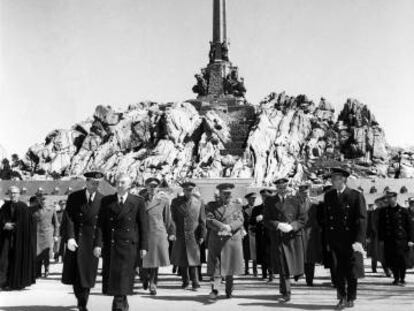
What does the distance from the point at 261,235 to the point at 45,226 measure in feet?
15.9

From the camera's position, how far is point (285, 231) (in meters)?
8.45

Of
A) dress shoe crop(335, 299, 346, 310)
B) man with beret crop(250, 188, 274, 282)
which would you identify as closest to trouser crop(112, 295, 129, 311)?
dress shoe crop(335, 299, 346, 310)

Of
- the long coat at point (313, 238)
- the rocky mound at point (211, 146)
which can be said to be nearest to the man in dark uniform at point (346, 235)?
the long coat at point (313, 238)

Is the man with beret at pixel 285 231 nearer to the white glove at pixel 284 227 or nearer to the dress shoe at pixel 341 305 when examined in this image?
the white glove at pixel 284 227

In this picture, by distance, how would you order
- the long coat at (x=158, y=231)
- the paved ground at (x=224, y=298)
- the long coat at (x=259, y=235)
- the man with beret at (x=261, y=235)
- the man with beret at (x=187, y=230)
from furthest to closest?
1. the long coat at (x=259, y=235)
2. the man with beret at (x=261, y=235)
3. the man with beret at (x=187, y=230)
4. the long coat at (x=158, y=231)
5. the paved ground at (x=224, y=298)

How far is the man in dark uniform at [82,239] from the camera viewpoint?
7.42 metres

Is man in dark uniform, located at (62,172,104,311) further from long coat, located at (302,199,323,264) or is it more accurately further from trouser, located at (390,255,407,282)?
trouser, located at (390,255,407,282)

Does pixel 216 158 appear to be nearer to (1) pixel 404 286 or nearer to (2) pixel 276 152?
(2) pixel 276 152

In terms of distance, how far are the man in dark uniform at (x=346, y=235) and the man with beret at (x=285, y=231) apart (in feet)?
2.62

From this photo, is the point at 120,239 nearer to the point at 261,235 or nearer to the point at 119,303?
the point at 119,303

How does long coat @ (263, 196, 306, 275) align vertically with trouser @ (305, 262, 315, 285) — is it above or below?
above

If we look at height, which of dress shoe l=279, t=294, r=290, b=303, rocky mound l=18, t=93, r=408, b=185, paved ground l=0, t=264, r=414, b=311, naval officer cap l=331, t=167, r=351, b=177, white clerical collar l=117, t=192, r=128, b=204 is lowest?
paved ground l=0, t=264, r=414, b=311

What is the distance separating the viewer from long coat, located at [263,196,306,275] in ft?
28.0

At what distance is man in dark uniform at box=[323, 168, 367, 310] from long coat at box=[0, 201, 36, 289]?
205 inches
